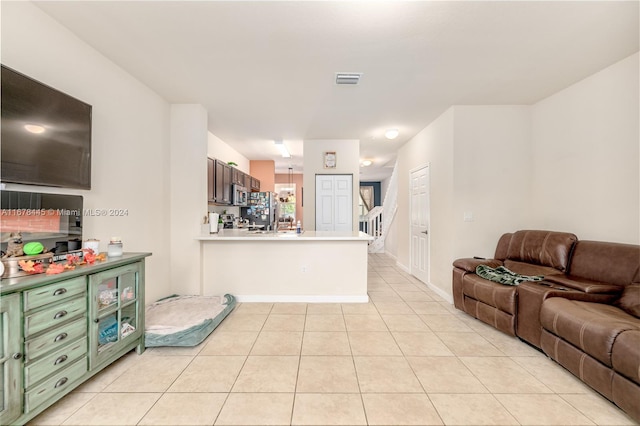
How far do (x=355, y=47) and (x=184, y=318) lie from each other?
3.21m

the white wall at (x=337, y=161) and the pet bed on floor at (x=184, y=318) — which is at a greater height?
the white wall at (x=337, y=161)

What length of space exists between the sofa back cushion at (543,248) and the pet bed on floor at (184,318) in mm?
3687

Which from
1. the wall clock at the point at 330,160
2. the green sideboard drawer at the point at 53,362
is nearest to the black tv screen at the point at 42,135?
the green sideboard drawer at the point at 53,362

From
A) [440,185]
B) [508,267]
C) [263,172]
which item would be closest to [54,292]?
[508,267]

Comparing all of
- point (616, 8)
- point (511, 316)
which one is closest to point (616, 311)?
point (511, 316)

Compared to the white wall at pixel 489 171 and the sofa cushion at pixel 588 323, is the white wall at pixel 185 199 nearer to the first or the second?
the white wall at pixel 489 171

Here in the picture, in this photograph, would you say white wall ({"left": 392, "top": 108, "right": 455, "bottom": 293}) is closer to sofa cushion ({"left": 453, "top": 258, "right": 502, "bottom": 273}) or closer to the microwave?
sofa cushion ({"left": 453, "top": 258, "right": 502, "bottom": 273})

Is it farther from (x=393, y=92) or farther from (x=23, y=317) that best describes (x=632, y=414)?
(x=23, y=317)

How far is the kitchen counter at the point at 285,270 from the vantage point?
3775 mm

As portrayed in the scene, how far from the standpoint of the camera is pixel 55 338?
1617 millimetres

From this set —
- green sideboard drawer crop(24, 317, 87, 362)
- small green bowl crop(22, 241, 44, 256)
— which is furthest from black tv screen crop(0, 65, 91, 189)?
green sideboard drawer crop(24, 317, 87, 362)

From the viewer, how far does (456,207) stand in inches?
148

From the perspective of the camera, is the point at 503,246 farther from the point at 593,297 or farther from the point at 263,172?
the point at 263,172

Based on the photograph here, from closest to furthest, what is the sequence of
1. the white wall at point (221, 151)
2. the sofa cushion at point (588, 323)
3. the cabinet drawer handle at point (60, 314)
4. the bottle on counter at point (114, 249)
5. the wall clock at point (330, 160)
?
the cabinet drawer handle at point (60, 314), the sofa cushion at point (588, 323), the bottle on counter at point (114, 249), the white wall at point (221, 151), the wall clock at point (330, 160)
